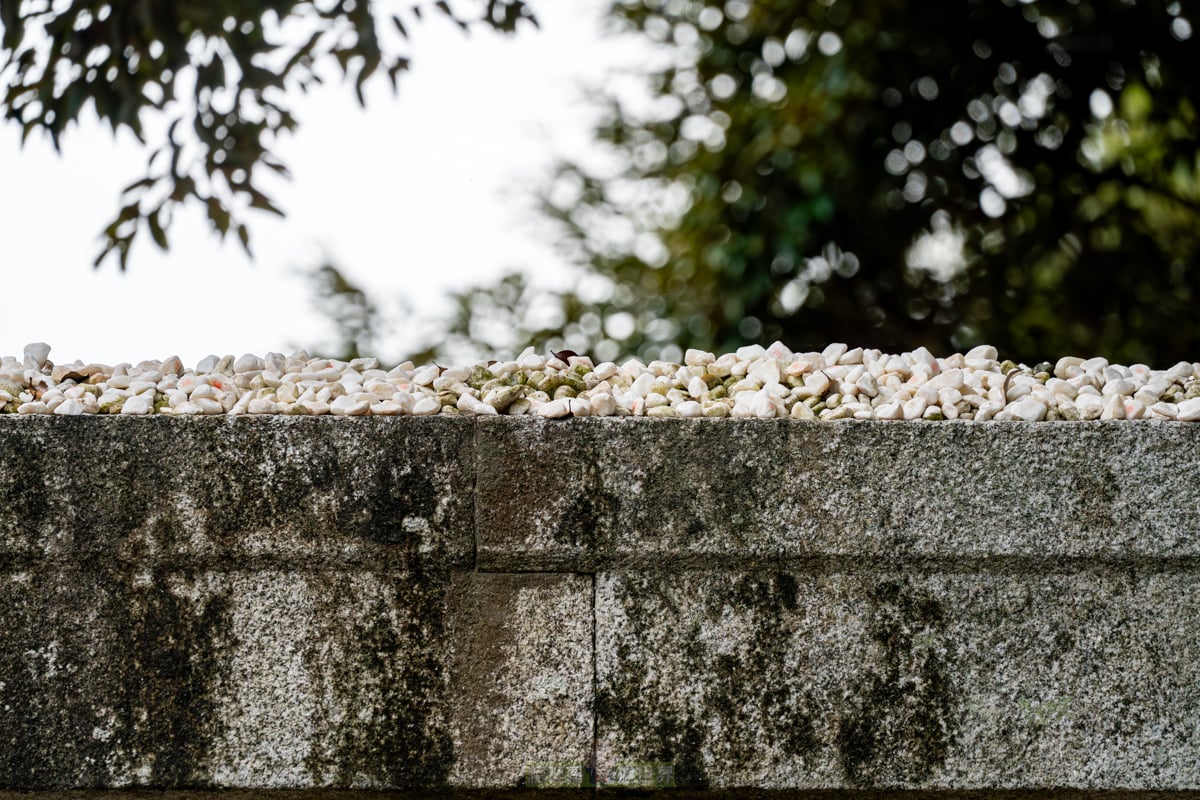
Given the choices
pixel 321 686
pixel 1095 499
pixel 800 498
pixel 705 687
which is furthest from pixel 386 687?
pixel 1095 499

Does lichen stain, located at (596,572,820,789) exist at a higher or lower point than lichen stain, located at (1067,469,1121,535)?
lower

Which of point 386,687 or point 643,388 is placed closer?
point 386,687

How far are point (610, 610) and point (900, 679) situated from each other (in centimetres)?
55

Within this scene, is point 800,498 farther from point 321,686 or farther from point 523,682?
point 321,686

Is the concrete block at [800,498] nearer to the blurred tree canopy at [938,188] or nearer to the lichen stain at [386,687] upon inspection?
the lichen stain at [386,687]

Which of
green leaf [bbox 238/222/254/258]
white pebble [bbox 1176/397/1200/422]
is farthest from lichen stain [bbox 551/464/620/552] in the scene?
green leaf [bbox 238/222/254/258]

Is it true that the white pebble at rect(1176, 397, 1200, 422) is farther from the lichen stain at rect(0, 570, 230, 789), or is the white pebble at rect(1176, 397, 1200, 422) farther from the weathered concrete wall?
the lichen stain at rect(0, 570, 230, 789)

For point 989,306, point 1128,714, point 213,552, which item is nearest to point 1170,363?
point 989,306

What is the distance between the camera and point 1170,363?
5.39m

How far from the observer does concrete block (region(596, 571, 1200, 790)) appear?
197cm

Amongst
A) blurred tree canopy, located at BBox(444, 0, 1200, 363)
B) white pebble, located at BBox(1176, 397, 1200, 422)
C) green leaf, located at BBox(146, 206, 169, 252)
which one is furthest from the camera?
blurred tree canopy, located at BBox(444, 0, 1200, 363)

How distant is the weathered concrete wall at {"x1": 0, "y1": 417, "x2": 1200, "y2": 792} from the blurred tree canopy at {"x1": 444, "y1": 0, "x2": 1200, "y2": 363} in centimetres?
309

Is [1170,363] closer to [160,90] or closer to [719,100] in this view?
[719,100]

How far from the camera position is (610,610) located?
1.98 m
